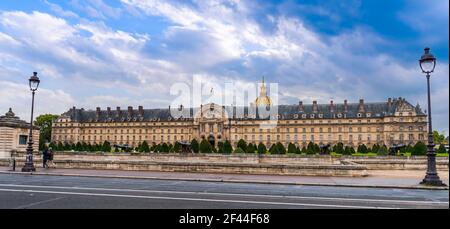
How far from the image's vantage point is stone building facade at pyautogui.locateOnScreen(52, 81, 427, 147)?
4043 inches

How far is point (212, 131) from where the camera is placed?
374 ft

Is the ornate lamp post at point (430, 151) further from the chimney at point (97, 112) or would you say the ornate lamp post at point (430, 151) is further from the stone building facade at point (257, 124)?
the chimney at point (97, 112)

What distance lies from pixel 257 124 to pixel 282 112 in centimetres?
925

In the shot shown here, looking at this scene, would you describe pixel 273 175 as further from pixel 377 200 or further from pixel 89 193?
pixel 89 193

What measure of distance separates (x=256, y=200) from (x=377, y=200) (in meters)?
4.01

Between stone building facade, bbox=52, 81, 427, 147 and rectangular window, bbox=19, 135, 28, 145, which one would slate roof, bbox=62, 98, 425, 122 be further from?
rectangular window, bbox=19, 135, 28, 145

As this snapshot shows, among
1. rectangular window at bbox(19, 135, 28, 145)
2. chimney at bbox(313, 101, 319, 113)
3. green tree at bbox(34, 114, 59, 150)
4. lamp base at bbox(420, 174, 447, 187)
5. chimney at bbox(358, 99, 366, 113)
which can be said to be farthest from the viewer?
green tree at bbox(34, 114, 59, 150)

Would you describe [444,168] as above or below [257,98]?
below

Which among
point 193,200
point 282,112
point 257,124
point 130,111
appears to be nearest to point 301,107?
point 282,112

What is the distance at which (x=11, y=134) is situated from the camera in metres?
32.2

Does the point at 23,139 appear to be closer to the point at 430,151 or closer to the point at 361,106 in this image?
the point at 430,151

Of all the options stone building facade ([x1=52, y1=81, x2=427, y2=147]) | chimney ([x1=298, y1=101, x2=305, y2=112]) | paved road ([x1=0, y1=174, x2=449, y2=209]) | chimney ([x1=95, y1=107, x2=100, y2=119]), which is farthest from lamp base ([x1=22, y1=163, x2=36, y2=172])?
chimney ([x1=95, y1=107, x2=100, y2=119])

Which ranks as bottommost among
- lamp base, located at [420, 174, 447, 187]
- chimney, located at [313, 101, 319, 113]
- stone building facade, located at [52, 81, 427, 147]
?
lamp base, located at [420, 174, 447, 187]

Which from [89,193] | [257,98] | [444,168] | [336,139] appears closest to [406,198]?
[89,193]
